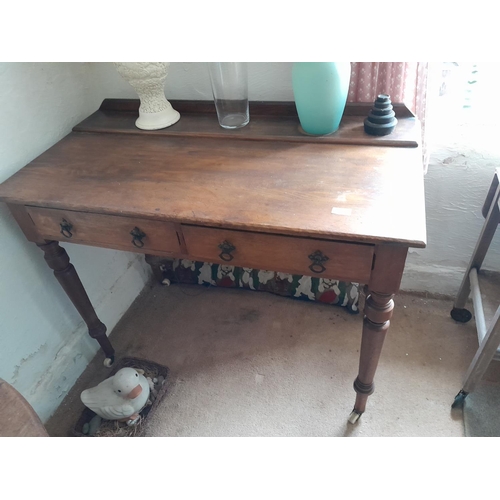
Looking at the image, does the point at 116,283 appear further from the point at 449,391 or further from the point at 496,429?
the point at 496,429

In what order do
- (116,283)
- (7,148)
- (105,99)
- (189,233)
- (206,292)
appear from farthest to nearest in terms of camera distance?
1. (206,292)
2. (116,283)
3. (105,99)
4. (7,148)
5. (189,233)

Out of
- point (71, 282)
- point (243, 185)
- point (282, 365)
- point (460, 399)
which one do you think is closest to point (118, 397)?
point (71, 282)

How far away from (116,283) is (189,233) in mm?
809

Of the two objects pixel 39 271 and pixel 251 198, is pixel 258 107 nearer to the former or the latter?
pixel 251 198

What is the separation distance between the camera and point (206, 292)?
1706 millimetres

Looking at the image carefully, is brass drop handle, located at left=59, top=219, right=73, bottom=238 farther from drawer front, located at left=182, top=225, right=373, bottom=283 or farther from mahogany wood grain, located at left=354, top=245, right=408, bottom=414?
mahogany wood grain, located at left=354, top=245, right=408, bottom=414

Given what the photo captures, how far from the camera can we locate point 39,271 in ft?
4.12

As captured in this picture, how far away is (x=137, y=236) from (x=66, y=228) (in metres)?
0.21

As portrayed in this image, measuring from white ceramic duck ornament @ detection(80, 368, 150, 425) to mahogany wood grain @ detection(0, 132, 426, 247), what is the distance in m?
0.56

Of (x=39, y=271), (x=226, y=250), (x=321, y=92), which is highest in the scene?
(x=321, y=92)

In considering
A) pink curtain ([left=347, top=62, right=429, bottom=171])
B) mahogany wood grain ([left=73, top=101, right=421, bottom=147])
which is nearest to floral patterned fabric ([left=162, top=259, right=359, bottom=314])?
mahogany wood grain ([left=73, top=101, right=421, bottom=147])

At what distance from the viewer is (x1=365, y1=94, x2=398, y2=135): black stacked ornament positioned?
1.00 meters

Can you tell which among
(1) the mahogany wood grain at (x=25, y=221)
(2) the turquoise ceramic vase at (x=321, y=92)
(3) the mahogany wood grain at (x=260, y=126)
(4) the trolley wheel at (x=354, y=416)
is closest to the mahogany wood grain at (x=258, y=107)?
(3) the mahogany wood grain at (x=260, y=126)
